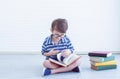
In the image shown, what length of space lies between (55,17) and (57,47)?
829mm

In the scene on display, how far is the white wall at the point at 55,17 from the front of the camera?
3.09 meters

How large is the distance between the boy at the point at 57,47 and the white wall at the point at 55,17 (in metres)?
0.79

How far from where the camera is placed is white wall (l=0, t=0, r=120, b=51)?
3094 mm

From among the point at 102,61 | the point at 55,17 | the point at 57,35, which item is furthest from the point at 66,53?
the point at 55,17

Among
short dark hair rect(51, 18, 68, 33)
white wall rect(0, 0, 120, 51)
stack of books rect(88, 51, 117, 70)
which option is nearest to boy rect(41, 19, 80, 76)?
short dark hair rect(51, 18, 68, 33)

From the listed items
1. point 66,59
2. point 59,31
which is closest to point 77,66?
point 66,59

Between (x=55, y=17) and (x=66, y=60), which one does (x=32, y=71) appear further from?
(x=55, y=17)

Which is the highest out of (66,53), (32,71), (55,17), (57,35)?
(55,17)

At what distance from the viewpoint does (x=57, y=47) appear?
2.32 meters

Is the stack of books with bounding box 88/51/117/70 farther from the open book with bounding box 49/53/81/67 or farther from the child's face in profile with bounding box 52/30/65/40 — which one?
the child's face in profile with bounding box 52/30/65/40

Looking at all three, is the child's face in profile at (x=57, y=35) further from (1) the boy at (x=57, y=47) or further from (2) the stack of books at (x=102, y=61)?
(2) the stack of books at (x=102, y=61)

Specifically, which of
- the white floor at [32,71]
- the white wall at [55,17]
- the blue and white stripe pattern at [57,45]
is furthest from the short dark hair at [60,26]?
the white wall at [55,17]

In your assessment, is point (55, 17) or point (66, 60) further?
point (55, 17)

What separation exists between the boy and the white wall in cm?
79
